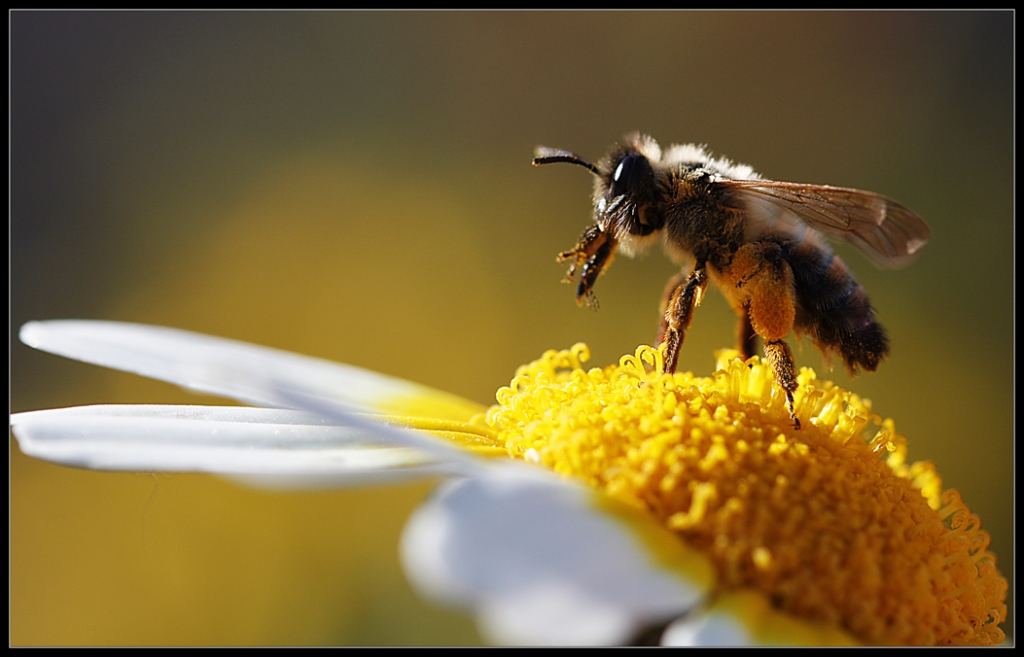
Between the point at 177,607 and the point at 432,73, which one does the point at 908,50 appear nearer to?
the point at 432,73

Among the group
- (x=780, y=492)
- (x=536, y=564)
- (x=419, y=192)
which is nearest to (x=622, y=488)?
(x=780, y=492)

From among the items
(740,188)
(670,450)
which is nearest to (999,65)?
(740,188)

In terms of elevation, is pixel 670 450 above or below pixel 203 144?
below

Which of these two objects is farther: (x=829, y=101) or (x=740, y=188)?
(x=829, y=101)

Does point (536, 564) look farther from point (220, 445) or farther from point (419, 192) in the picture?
point (419, 192)

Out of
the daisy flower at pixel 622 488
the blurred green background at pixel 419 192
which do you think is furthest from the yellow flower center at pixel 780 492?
the blurred green background at pixel 419 192

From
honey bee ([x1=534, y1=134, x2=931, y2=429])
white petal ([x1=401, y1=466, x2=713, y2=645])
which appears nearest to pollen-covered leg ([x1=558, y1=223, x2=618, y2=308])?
honey bee ([x1=534, y1=134, x2=931, y2=429])

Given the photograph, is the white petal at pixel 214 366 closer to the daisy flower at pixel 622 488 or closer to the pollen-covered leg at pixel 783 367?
the daisy flower at pixel 622 488
